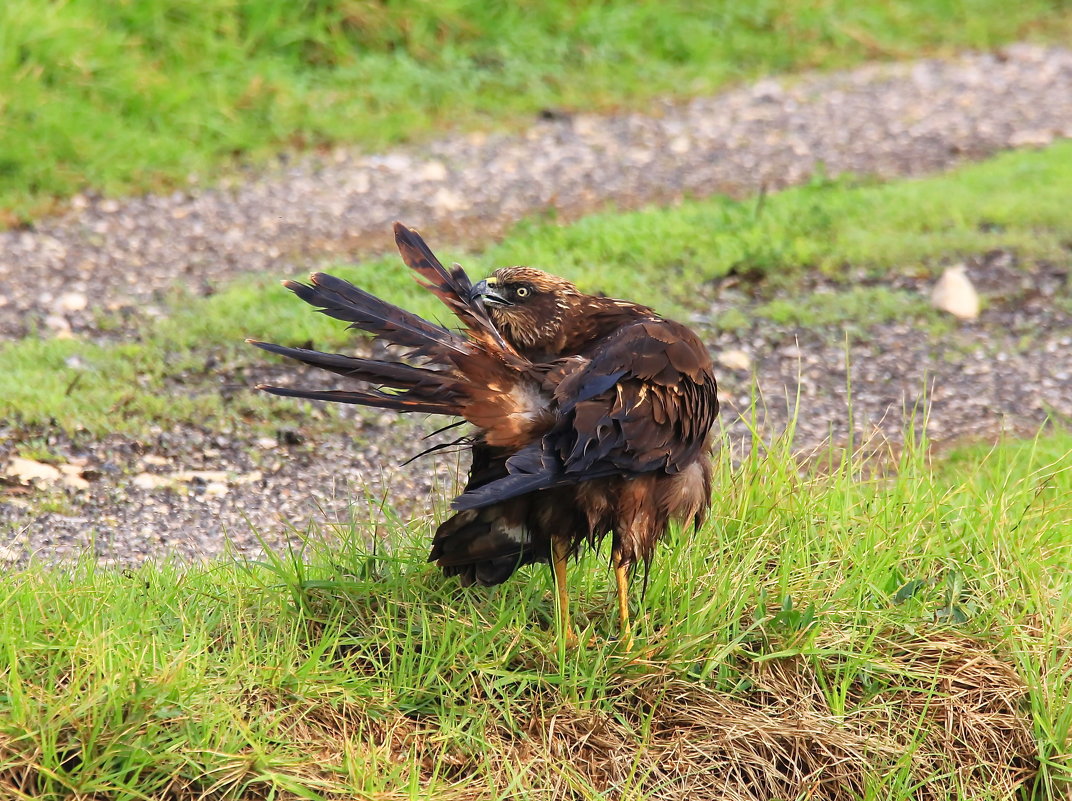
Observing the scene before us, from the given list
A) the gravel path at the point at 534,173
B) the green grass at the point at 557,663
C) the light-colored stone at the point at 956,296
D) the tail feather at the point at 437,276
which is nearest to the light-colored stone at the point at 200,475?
the green grass at the point at 557,663

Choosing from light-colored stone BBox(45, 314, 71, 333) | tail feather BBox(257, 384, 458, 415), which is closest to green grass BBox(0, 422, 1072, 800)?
tail feather BBox(257, 384, 458, 415)

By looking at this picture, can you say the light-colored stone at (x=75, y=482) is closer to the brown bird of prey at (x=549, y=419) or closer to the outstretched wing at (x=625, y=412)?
the brown bird of prey at (x=549, y=419)

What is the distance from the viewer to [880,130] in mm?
8578

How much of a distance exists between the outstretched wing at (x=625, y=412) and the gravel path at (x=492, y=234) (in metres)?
0.73

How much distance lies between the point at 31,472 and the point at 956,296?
4.25 m

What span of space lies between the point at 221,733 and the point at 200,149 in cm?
515

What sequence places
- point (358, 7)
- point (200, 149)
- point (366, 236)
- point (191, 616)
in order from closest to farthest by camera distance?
point (191, 616), point (366, 236), point (200, 149), point (358, 7)

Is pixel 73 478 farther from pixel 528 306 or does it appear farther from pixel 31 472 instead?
pixel 528 306

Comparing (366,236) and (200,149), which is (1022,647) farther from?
(200,149)

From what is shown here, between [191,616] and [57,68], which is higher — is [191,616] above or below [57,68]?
below

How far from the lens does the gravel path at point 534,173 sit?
21.9 feet

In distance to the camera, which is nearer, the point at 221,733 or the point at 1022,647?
the point at 221,733

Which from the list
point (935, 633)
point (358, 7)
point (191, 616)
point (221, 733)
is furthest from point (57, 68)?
point (935, 633)

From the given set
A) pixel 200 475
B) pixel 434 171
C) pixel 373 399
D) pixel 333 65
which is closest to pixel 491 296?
pixel 373 399
